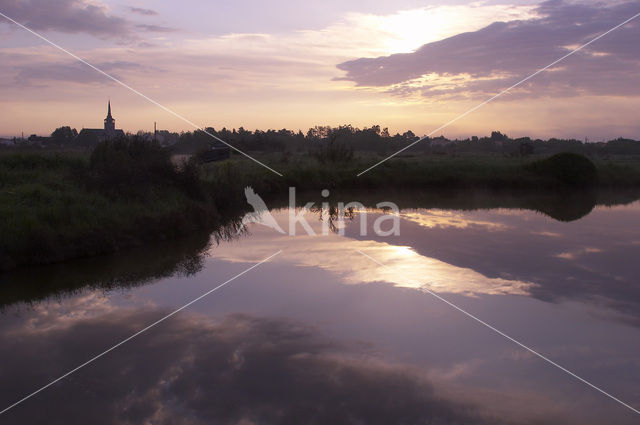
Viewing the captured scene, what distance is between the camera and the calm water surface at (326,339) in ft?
16.0

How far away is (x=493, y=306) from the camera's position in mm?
7891

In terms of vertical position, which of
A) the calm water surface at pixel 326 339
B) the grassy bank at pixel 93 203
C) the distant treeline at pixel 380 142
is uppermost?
the distant treeline at pixel 380 142

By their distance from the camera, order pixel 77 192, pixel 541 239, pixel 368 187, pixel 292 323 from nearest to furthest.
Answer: pixel 292 323 < pixel 77 192 < pixel 541 239 < pixel 368 187

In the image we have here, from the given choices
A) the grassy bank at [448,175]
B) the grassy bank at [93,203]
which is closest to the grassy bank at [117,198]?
the grassy bank at [93,203]

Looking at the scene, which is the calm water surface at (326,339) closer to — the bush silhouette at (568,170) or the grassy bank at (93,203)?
the grassy bank at (93,203)

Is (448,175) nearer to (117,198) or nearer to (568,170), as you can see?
(568,170)

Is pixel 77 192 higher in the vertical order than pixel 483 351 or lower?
higher

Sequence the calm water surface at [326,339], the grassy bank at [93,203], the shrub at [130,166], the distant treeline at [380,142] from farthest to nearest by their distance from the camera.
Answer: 1. the distant treeline at [380,142]
2. the shrub at [130,166]
3. the grassy bank at [93,203]
4. the calm water surface at [326,339]

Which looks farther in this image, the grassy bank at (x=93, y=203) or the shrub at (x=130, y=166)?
the shrub at (x=130, y=166)

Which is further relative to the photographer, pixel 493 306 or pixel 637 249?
pixel 637 249

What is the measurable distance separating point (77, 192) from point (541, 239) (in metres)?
11.4

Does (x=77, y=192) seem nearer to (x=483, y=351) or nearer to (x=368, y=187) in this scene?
(x=483, y=351)

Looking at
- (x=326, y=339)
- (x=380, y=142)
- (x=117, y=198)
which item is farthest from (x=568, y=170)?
(x=380, y=142)

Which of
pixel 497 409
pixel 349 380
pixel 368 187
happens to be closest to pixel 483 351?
pixel 497 409
